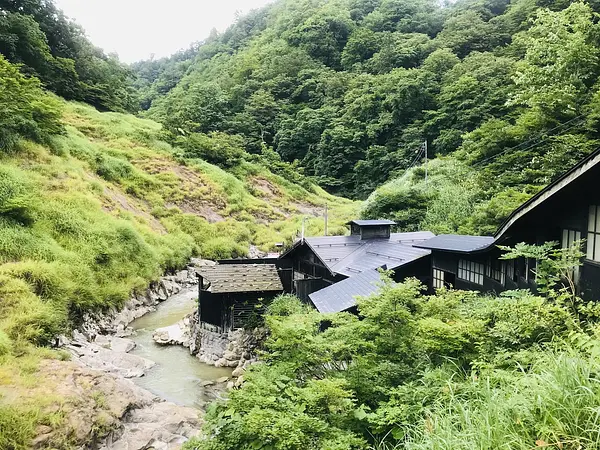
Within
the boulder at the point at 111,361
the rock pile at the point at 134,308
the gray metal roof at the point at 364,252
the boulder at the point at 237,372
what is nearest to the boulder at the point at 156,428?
the boulder at the point at 237,372

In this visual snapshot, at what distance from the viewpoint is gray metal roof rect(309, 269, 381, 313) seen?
420 inches

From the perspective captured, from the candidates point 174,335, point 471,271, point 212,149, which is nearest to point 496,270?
point 471,271

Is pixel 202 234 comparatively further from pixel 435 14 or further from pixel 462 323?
pixel 435 14

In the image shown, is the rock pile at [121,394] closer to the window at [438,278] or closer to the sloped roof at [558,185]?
the window at [438,278]

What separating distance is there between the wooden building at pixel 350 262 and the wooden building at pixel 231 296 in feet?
4.49

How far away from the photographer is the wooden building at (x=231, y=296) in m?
16.1

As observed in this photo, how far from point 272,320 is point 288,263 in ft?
36.5

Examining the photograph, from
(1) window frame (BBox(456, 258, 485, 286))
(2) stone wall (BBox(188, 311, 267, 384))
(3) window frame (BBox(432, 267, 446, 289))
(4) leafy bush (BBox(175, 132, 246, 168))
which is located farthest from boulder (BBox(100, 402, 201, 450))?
(4) leafy bush (BBox(175, 132, 246, 168))

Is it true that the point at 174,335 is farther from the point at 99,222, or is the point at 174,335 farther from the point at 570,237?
the point at 570,237

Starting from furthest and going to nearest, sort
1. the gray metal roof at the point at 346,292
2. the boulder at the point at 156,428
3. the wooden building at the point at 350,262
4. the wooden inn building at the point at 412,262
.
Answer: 1. the wooden building at the point at 350,262
2. the gray metal roof at the point at 346,292
3. the boulder at the point at 156,428
4. the wooden inn building at the point at 412,262

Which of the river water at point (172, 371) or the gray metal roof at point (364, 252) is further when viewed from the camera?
the gray metal roof at point (364, 252)

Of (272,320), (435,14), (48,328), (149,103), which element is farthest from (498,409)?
(149,103)

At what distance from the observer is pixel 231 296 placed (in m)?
16.2

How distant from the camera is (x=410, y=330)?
651 cm
